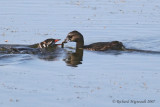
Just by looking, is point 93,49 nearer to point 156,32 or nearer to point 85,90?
point 156,32

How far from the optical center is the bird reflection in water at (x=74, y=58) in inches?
656

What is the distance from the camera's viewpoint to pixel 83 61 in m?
16.9

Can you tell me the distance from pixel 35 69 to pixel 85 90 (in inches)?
115

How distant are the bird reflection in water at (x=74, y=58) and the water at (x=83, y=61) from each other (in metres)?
0.18

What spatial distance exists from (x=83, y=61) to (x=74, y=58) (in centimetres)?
96

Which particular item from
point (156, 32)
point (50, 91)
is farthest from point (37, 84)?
point (156, 32)

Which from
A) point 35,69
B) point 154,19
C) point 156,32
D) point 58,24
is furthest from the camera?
point 154,19

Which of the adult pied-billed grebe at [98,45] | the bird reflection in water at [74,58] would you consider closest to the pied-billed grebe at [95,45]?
the adult pied-billed grebe at [98,45]

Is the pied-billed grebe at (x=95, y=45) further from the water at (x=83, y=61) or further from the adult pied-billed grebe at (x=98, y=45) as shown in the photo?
the water at (x=83, y=61)

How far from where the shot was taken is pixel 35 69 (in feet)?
50.0

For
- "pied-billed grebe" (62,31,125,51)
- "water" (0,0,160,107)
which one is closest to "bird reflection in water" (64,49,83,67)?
"water" (0,0,160,107)

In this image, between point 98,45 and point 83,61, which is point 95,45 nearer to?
point 98,45

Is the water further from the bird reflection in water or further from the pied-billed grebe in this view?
the pied-billed grebe

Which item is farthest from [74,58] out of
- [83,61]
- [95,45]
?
[95,45]
